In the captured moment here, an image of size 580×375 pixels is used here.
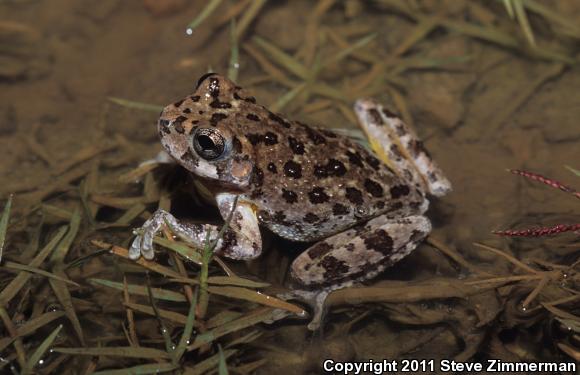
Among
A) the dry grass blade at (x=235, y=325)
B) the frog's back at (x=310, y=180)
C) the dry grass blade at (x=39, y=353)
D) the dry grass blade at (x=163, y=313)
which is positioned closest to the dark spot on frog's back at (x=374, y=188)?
the frog's back at (x=310, y=180)

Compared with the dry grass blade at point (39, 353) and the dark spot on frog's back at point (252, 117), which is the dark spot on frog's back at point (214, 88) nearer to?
the dark spot on frog's back at point (252, 117)

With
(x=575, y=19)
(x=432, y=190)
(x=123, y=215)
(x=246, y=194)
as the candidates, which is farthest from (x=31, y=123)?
(x=575, y=19)

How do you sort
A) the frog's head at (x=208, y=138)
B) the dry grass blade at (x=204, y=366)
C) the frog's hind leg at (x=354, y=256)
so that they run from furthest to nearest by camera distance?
the frog's hind leg at (x=354, y=256)
the frog's head at (x=208, y=138)
the dry grass blade at (x=204, y=366)

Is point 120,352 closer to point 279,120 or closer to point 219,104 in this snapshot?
point 219,104

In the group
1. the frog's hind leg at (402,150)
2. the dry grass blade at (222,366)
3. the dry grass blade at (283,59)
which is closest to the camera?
the dry grass blade at (222,366)

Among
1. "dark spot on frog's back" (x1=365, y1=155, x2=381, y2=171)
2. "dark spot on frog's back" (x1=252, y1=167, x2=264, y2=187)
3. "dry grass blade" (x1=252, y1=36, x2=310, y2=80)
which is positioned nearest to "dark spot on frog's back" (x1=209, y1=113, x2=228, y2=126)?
"dark spot on frog's back" (x1=252, y1=167, x2=264, y2=187)

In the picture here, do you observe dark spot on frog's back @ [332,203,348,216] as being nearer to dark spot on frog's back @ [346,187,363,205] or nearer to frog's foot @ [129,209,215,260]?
dark spot on frog's back @ [346,187,363,205]
